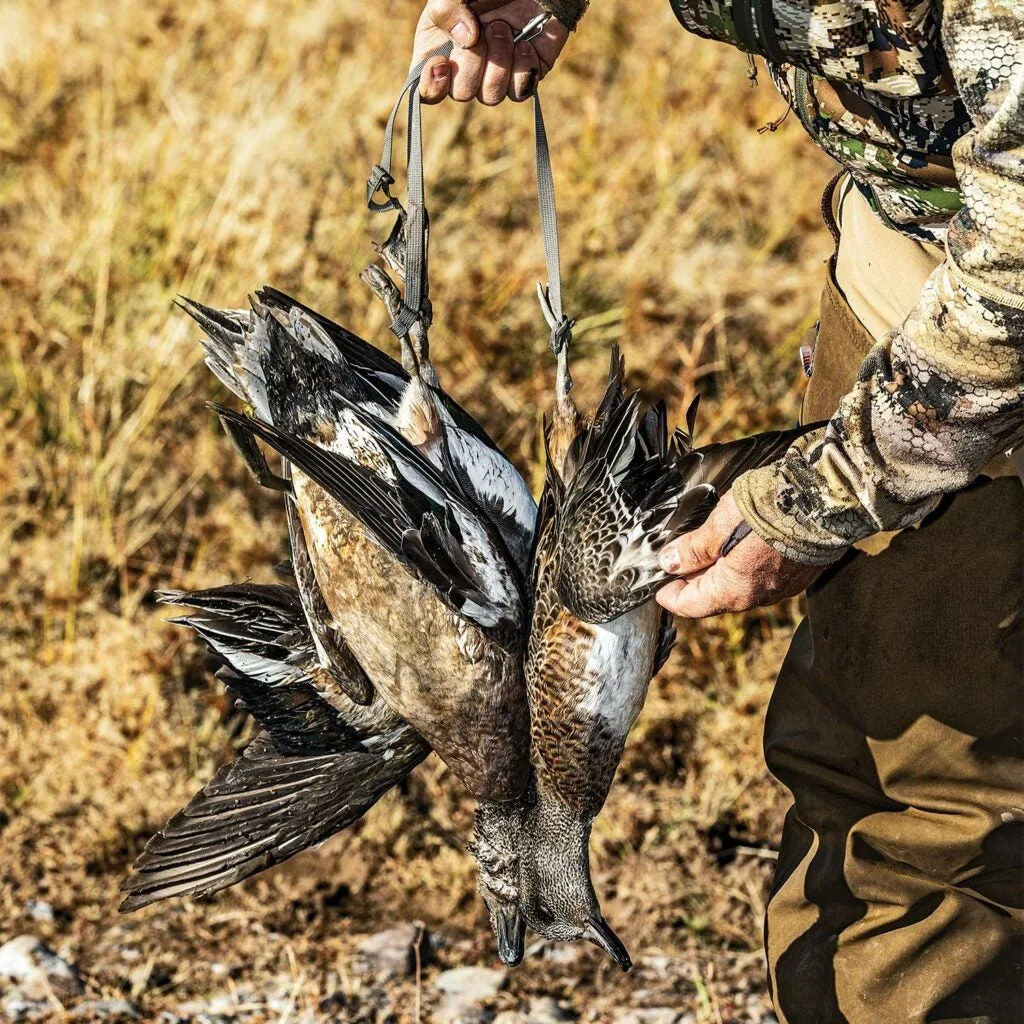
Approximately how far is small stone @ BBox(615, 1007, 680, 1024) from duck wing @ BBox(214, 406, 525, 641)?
4.50 feet

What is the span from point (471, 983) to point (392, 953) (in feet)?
0.80

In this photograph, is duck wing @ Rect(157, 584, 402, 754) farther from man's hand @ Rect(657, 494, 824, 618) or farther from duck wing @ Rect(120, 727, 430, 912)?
→ man's hand @ Rect(657, 494, 824, 618)

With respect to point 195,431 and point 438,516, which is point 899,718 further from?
point 195,431

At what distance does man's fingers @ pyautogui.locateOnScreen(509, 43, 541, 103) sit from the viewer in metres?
3.18

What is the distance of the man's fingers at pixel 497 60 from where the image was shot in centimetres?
314

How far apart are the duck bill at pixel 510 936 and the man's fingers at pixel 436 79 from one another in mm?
1965

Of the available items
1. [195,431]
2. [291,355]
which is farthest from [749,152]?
[291,355]

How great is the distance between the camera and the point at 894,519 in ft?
8.09

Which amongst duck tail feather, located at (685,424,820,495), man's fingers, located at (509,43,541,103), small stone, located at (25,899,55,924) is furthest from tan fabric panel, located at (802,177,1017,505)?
small stone, located at (25,899,55,924)

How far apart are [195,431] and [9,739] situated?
4.85 feet

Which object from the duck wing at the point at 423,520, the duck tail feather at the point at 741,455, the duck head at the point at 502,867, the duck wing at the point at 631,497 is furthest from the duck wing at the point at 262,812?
the duck tail feather at the point at 741,455

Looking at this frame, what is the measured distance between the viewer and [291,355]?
3498mm

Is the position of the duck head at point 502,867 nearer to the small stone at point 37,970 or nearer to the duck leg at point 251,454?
the duck leg at point 251,454

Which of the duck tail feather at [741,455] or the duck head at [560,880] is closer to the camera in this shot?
the duck tail feather at [741,455]
